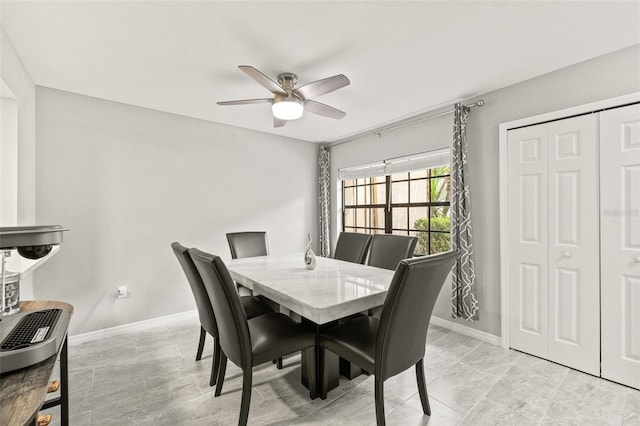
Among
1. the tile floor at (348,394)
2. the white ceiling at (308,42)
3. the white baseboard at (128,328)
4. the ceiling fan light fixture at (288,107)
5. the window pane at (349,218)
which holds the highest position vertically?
the white ceiling at (308,42)

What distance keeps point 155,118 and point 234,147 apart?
0.96 meters

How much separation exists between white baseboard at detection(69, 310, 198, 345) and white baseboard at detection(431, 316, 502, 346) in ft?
9.48

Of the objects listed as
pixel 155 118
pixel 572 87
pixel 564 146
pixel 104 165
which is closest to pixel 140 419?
pixel 104 165

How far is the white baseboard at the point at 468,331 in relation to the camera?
2771mm

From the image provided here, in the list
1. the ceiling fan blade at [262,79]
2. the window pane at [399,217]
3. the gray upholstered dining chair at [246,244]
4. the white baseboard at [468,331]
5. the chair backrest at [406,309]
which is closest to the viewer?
the chair backrest at [406,309]

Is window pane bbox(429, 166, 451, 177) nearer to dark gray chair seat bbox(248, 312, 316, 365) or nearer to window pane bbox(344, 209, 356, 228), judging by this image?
window pane bbox(344, 209, 356, 228)

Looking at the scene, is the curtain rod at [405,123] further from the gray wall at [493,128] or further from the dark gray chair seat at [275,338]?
the dark gray chair seat at [275,338]

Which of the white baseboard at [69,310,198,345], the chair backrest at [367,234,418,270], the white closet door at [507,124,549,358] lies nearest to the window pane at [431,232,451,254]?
the white closet door at [507,124,549,358]

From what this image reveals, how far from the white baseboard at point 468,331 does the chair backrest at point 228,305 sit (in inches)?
93.1

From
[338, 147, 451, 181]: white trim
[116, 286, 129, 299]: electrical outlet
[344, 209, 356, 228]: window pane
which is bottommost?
[116, 286, 129, 299]: electrical outlet

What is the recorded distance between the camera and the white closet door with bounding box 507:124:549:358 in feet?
8.13

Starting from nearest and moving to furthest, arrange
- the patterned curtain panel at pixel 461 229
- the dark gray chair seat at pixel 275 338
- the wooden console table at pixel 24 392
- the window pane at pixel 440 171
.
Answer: the wooden console table at pixel 24 392 < the dark gray chair seat at pixel 275 338 < the patterned curtain panel at pixel 461 229 < the window pane at pixel 440 171

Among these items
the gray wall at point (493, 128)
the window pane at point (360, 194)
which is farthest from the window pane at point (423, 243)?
the window pane at point (360, 194)

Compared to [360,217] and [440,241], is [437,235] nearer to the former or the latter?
[440,241]
